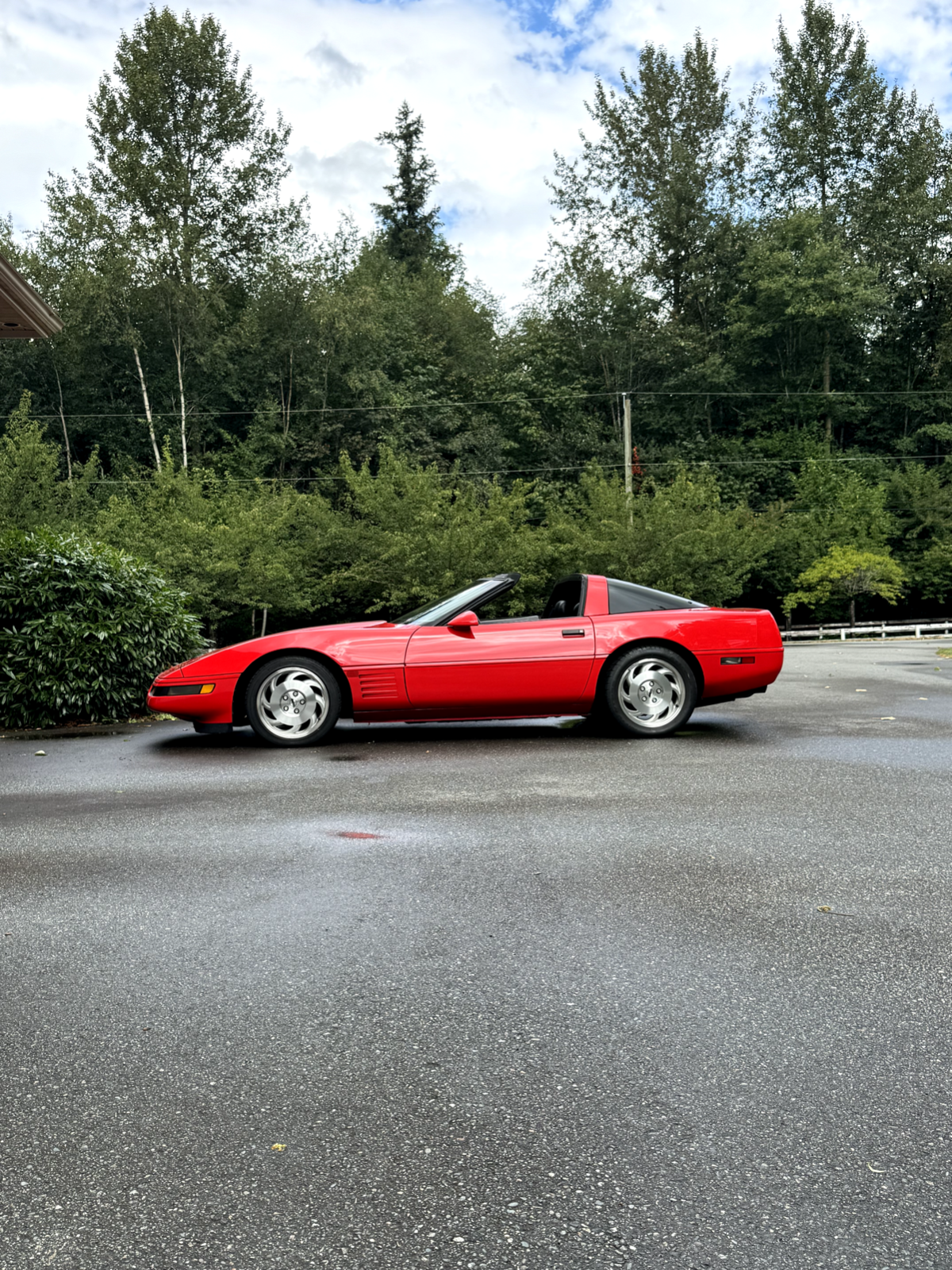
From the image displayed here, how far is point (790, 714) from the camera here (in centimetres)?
990

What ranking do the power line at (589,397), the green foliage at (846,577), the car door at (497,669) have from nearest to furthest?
1. the car door at (497,669)
2. the green foliage at (846,577)
3. the power line at (589,397)

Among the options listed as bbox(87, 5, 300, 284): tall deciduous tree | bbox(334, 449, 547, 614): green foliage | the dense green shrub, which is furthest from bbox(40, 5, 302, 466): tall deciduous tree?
the dense green shrub

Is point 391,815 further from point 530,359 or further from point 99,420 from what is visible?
point 530,359

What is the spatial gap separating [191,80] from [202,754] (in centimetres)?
4252

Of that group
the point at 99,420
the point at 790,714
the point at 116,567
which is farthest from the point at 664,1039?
the point at 99,420

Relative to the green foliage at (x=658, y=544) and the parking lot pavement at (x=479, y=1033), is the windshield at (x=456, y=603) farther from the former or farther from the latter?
the green foliage at (x=658, y=544)

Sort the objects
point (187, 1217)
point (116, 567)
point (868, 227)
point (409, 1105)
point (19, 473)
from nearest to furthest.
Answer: point (187, 1217), point (409, 1105), point (116, 567), point (19, 473), point (868, 227)

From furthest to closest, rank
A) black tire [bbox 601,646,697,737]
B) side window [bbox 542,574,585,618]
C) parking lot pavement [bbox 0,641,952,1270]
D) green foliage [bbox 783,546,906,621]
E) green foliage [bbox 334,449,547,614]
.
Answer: green foliage [bbox 783,546,906,621]
green foliage [bbox 334,449,547,614]
side window [bbox 542,574,585,618]
black tire [bbox 601,646,697,737]
parking lot pavement [bbox 0,641,952,1270]

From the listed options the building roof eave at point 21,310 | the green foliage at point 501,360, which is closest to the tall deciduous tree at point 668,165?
the green foliage at point 501,360

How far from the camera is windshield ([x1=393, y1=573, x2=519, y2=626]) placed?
861cm

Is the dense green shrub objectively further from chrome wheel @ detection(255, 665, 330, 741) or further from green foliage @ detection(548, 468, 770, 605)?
green foliage @ detection(548, 468, 770, 605)

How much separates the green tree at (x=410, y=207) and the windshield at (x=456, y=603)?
56.2m

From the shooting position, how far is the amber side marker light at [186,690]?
27.3ft

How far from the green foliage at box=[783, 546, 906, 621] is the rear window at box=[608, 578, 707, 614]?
124 feet
